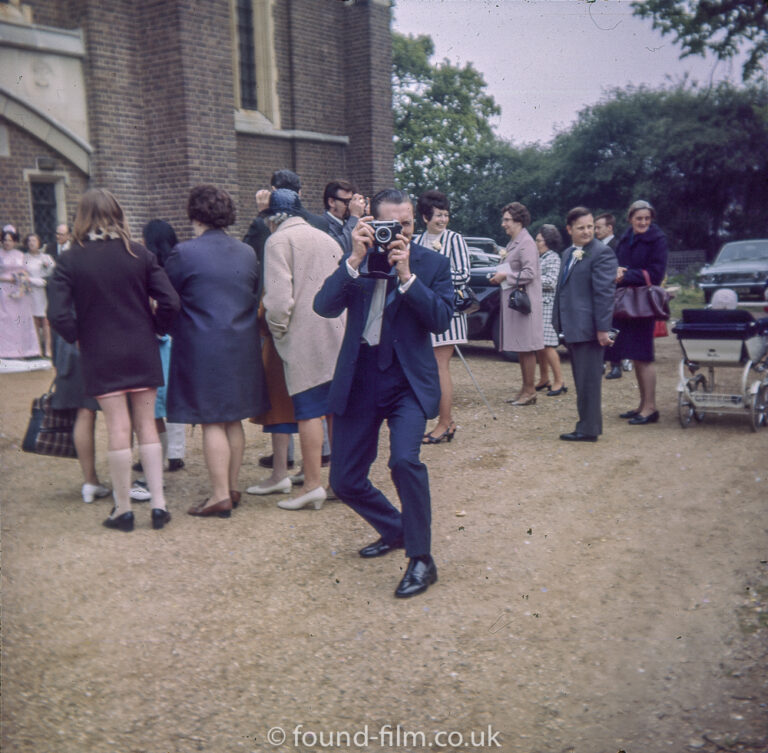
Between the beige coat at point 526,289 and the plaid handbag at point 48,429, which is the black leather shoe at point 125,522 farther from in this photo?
the beige coat at point 526,289

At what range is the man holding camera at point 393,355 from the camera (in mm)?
4203

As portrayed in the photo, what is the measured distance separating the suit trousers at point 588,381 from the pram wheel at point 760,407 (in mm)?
1454

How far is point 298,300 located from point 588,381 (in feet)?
9.96

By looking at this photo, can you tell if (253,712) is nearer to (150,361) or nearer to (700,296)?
(150,361)

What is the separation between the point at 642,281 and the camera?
812 centimetres

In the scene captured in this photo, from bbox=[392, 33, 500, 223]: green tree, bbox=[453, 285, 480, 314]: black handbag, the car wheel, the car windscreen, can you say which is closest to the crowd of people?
bbox=[453, 285, 480, 314]: black handbag

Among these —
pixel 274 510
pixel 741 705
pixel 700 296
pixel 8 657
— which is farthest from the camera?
pixel 700 296

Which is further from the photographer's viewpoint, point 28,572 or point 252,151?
point 252,151

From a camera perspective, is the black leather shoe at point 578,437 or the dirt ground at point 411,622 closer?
the dirt ground at point 411,622

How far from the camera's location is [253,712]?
3283 millimetres

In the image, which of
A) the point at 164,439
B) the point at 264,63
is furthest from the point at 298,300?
the point at 264,63

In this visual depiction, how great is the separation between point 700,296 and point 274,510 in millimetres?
26744

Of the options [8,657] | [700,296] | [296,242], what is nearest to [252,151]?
[296,242]

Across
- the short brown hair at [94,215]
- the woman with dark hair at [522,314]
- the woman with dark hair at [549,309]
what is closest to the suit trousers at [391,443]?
the short brown hair at [94,215]
